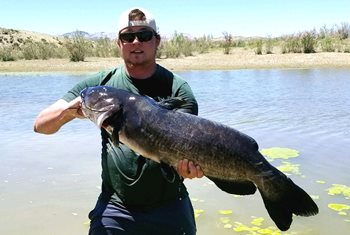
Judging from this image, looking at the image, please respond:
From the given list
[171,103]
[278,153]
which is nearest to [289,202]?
[171,103]

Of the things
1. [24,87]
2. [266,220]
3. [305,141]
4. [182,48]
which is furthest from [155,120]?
[182,48]

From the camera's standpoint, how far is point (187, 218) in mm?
3691

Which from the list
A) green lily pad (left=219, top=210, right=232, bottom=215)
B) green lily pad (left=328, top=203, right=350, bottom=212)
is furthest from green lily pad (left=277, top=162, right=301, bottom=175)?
green lily pad (left=219, top=210, right=232, bottom=215)

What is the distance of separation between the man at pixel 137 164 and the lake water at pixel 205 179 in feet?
7.35

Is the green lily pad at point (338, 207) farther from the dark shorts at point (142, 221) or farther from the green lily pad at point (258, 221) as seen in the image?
the dark shorts at point (142, 221)

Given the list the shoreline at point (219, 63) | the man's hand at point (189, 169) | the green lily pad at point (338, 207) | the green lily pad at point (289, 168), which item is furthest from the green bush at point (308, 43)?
the man's hand at point (189, 169)

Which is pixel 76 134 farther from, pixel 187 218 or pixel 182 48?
pixel 182 48

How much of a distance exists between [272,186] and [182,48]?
29219mm

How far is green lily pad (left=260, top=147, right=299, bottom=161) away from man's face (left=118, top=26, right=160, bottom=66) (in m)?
5.08

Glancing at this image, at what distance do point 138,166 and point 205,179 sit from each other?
406 cm

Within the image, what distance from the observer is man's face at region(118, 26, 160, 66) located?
3.57 meters

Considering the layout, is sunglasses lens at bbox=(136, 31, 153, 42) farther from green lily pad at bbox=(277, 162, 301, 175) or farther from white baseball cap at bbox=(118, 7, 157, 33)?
green lily pad at bbox=(277, 162, 301, 175)

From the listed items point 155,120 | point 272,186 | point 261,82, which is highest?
point 155,120

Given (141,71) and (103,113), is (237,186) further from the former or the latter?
(141,71)
